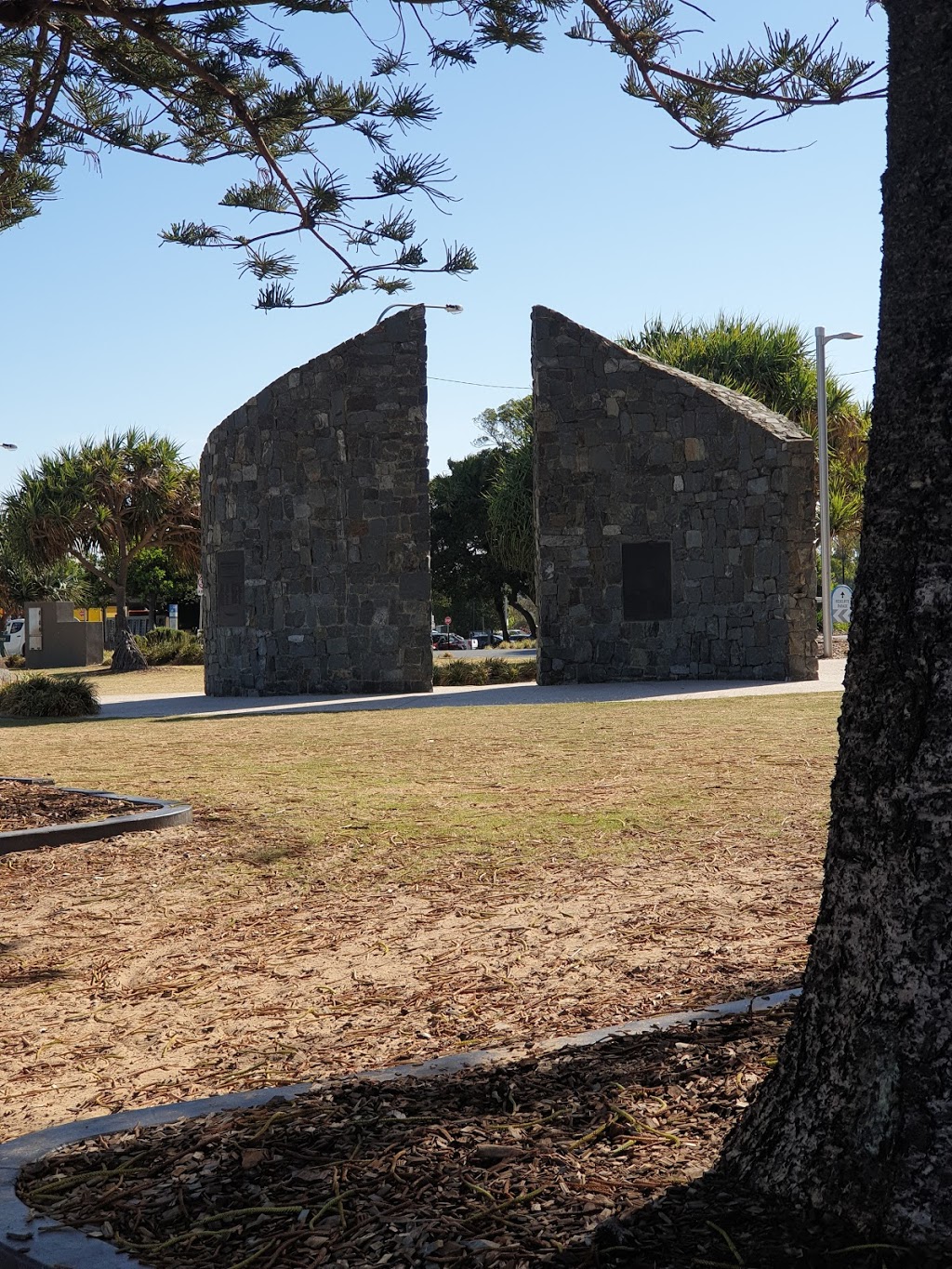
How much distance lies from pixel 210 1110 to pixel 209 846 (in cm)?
439

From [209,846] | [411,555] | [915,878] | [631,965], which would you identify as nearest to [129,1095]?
[631,965]

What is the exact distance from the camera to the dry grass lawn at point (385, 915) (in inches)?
161

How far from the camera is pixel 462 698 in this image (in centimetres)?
1991

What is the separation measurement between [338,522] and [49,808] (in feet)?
43.6

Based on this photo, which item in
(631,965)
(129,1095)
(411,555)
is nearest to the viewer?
(129,1095)

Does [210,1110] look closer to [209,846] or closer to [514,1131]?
[514,1131]

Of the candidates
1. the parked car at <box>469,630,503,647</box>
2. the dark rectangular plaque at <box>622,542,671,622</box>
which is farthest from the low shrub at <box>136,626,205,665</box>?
the parked car at <box>469,630,503,647</box>

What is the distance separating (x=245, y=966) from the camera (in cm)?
499

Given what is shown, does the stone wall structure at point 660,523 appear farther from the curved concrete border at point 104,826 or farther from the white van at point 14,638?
the white van at point 14,638

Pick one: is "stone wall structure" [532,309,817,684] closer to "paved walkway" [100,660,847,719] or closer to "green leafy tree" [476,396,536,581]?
"paved walkway" [100,660,847,719]

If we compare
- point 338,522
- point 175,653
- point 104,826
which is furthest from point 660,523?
point 175,653

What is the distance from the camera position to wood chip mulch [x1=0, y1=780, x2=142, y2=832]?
26.0ft

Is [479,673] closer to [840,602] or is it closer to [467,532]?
[840,602]

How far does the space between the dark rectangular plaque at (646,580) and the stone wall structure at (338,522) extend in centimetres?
336
